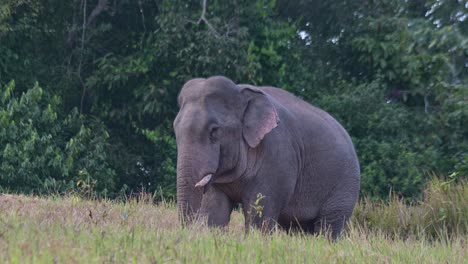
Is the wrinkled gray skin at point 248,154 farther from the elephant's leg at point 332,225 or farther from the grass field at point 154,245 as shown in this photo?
the grass field at point 154,245

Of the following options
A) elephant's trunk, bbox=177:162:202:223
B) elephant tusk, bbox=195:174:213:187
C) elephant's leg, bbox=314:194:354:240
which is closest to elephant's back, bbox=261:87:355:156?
elephant's leg, bbox=314:194:354:240

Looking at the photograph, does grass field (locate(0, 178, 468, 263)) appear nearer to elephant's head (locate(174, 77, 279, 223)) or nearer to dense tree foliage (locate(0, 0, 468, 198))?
elephant's head (locate(174, 77, 279, 223))

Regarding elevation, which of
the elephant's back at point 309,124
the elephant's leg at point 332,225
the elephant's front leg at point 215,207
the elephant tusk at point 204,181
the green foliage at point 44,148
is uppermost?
the elephant's back at point 309,124

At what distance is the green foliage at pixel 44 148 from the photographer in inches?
669

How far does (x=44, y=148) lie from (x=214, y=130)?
890 centimetres

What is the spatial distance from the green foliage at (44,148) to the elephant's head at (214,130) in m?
7.35

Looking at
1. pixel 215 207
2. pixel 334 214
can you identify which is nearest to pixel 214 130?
pixel 215 207

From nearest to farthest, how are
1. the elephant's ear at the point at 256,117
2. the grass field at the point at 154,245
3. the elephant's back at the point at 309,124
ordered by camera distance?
the grass field at the point at 154,245 < the elephant's ear at the point at 256,117 < the elephant's back at the point at 309,124

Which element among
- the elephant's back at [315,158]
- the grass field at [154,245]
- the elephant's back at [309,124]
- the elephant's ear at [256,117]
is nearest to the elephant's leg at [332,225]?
the elephant's back at [315,158]

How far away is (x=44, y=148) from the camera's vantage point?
17562 millimetres

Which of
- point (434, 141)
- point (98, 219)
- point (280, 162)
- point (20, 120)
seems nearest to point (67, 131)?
point (20, 120)

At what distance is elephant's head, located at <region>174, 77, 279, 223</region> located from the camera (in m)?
8.99

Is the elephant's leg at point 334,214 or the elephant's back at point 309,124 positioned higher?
the elephant's back at point 309,124

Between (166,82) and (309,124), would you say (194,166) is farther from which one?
(166,82)
